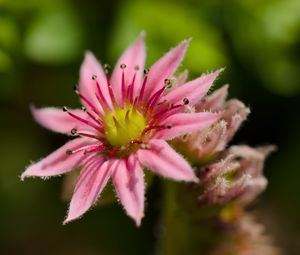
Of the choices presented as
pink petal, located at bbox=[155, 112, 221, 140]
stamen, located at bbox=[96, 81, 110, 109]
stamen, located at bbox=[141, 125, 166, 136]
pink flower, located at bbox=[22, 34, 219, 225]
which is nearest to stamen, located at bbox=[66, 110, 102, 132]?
pink flower, located at bbox=[22, 34, 219, 225]

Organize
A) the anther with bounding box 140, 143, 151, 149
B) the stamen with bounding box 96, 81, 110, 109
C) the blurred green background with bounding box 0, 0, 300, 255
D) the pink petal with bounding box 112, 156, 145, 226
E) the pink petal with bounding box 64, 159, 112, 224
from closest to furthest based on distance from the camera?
the pink petal with bounding box 112, 156, 145, 226
the pink petal with bounding box 64, 159, 112, 224
the anther with bounding box 140, 143, 151, 149
the stamen with bounding box 96, 81, 110, 109
the blurred green background with bounding box 0, 0, 300, 255

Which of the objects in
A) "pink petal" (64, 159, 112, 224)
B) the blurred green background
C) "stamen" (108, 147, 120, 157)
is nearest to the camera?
"pink petal" (64, 159, 112, 224)

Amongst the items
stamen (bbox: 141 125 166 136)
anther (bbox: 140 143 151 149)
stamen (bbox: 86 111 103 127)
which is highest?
stamen (bbox: 141 125 166 136)

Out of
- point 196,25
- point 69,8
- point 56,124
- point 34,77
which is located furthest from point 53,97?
point 56,124

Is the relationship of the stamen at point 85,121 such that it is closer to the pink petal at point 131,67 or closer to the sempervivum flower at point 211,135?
the pink petal at point 131,67

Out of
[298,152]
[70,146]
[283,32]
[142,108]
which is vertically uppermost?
[283,32]

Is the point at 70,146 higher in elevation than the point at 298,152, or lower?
lower

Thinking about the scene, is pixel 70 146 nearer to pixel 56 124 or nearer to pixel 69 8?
pixel 56 124

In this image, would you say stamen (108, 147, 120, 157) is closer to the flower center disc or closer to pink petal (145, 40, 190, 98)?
the flower center disc

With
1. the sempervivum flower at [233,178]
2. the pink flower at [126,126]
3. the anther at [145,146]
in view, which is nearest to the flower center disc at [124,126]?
the pink flower at [126,126]
